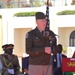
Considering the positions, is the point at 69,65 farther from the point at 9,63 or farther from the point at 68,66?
the point at 9,63

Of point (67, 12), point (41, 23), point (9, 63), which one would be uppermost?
point (67, 12)

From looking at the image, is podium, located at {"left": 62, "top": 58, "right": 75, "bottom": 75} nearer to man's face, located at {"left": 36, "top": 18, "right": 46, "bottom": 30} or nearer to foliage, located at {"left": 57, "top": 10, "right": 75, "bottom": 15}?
man's face, located at {"left": 36, "top": 18, "right": 46, "bottom": 30}

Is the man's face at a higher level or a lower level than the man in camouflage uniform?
higher

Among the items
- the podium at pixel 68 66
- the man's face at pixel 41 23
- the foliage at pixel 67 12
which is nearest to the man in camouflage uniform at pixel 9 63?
the podium at pixel 68 66

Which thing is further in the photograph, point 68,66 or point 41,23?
point 68,66

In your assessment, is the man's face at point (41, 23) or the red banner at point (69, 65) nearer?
the man's face at point (41, 23)

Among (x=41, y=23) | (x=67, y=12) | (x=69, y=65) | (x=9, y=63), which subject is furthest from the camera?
(x=67, y=12)

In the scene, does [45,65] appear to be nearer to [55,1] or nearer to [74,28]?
[74,28]

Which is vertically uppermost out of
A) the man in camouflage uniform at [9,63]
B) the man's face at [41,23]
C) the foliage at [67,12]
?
the foliage at [67,12]

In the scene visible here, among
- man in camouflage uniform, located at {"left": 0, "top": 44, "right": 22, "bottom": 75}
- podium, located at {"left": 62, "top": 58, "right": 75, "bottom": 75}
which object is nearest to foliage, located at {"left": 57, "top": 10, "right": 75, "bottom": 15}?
man in camouflage uniform, located at {"left": 0, "top": 44, "right": 22, "bottom": 75}

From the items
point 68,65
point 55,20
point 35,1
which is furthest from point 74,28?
point 68,65

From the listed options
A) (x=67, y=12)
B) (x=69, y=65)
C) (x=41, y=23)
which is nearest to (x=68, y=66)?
(x=69, y=65)

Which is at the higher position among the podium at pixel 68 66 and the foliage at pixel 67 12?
the foliage at pixel 67 12

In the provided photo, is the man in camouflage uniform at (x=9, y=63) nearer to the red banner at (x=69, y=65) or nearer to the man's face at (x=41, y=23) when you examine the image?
the red banner at (x=69, y=65)
